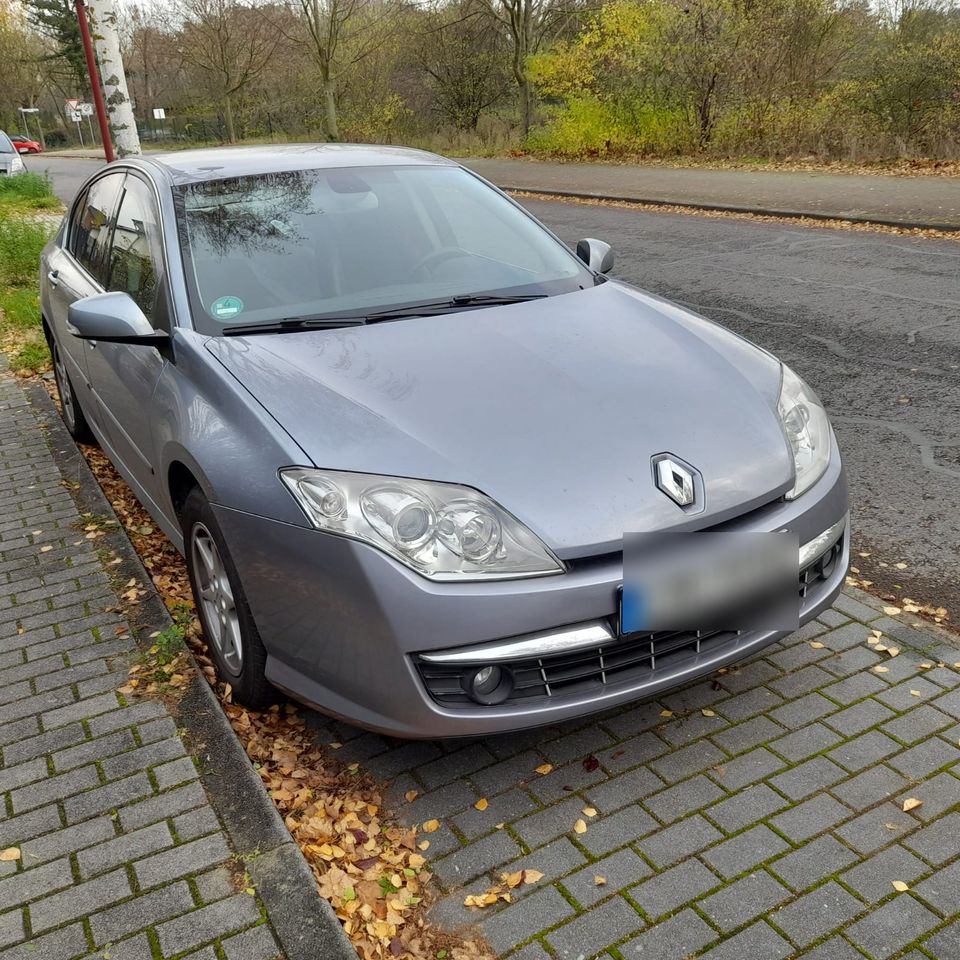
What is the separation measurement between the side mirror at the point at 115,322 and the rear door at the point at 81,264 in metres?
0.99

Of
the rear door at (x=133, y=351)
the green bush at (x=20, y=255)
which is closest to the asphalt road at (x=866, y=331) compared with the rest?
the rear door at (x=133, y=351)

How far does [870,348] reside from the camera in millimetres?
6559

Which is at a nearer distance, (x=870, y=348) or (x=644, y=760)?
(x=644, y=760)

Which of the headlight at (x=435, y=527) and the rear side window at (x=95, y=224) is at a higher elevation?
the rear side window at (x=95, y=224)

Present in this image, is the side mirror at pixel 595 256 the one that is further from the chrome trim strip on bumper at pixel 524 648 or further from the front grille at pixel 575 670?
the chrome trim strip on bumper at pixel 524 648

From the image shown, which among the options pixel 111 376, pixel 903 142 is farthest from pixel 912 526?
pixel 903 142

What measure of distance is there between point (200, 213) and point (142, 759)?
6.64ft

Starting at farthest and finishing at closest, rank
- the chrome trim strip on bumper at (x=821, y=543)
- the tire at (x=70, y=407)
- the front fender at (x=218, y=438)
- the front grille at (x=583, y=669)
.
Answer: the tire at (x=70, y=407) → the chrome trim strip on bumper at (x=821, y=543) → the front fender at (x=218, y=438) → the front grille at (x=583, y=669)

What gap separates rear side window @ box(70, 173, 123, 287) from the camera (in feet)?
14.4

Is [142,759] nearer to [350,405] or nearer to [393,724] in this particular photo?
[393,724]

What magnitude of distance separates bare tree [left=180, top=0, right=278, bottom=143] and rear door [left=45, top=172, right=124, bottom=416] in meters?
35.6

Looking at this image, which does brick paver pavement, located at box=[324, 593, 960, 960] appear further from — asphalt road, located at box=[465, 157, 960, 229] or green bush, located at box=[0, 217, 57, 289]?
green bush, located at box=[0, 217, 57, 289]

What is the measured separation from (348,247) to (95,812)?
2.15m

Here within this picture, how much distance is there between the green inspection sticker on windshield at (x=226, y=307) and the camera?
3.25 m
